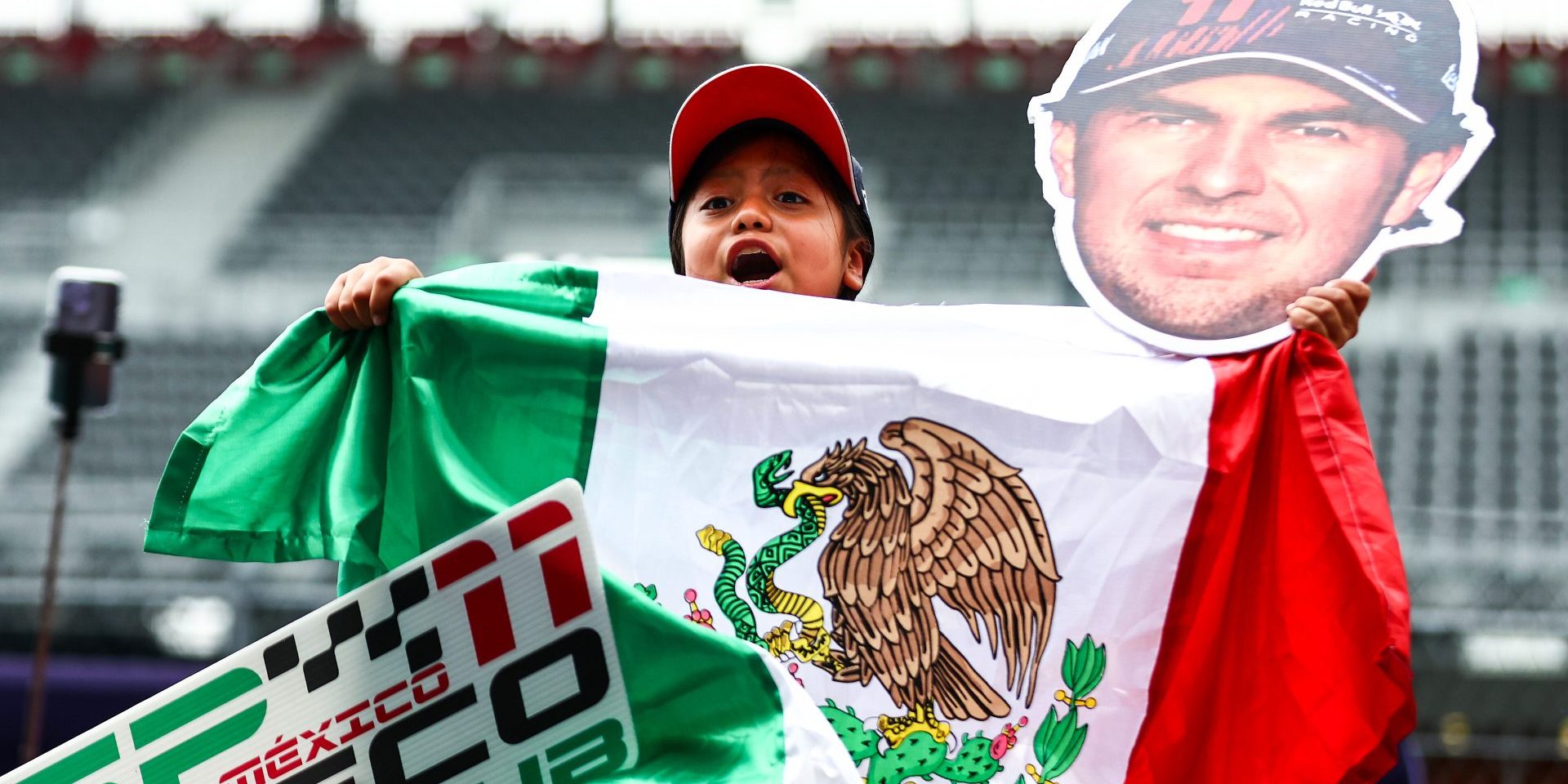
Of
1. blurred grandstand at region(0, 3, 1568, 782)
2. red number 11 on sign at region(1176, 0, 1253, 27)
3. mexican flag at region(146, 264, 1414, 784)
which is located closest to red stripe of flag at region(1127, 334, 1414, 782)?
mexican flag at region(146, 264, 1414, 784)

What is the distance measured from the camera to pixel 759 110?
6.20 feet

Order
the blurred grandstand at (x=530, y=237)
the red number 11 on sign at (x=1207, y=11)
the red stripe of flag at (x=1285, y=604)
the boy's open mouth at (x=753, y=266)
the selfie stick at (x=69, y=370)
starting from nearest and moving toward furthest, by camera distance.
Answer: the red stripe of flag at (x=1285, y=604) → the red number 11 on sign at (x=1207, y=11) → the boy's open mouth at (x=753, y=266) → the selfie stick at (x=69, y=370) → the blurred grandstand at (x=530, y=237)

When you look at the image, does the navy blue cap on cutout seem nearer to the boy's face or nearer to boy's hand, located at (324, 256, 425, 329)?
the boy's face

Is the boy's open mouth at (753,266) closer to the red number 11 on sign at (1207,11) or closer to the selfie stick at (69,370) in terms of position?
the red number 11 on sign at (1207,11)

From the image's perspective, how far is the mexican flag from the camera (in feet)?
4.76

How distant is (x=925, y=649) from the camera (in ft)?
4.99

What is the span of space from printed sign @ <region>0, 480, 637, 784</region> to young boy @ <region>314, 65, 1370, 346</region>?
0.51 metres

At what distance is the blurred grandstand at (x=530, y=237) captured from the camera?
588 centimetres

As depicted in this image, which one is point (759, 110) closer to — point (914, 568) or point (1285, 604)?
point (914, 568)

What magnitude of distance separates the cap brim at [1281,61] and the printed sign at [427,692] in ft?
2.52

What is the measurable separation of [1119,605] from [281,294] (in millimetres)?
8119

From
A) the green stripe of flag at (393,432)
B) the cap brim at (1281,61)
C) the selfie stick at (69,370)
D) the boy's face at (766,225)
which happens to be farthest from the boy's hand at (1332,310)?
the selfie stick at (69,370)

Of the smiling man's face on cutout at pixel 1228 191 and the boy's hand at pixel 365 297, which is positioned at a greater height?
the smiling man's face on cutout at pixel 1228 191

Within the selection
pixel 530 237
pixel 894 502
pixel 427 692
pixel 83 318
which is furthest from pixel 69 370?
pixel 530 237
